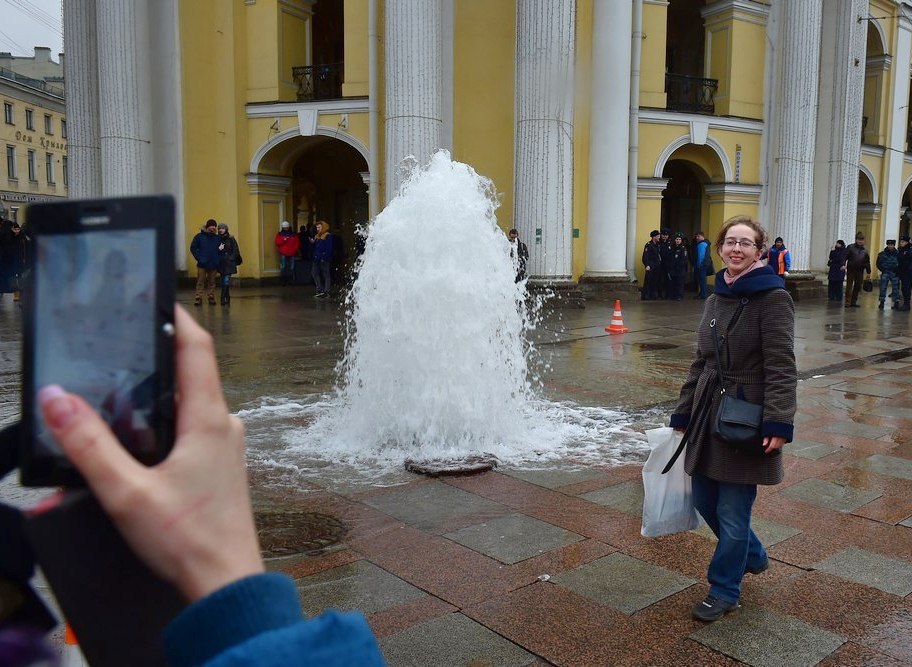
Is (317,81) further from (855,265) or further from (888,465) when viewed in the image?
(888,465)

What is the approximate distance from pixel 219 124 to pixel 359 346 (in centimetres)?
1702

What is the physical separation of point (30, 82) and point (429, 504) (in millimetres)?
63183

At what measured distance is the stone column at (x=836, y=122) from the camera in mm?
22766

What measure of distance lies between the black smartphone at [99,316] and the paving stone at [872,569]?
3.77 meters

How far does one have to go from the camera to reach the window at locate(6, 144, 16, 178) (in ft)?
169

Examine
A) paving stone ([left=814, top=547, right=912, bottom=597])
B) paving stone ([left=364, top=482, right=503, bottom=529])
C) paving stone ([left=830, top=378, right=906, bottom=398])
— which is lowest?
paving stone ([left=814, top=547, right=912, bottom=597])

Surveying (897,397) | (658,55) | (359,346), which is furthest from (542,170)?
(359,346)

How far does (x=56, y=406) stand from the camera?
788 millimetres

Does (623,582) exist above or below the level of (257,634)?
below

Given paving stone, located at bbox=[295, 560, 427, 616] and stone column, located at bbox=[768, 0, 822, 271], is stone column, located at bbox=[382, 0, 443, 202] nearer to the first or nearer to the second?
stone column, located at bbox=[768, 0, 822, 271]

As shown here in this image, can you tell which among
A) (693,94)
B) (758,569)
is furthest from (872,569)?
(693,94)

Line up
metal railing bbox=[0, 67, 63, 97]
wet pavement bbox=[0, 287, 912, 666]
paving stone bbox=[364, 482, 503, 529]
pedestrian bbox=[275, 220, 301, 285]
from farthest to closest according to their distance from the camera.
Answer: metal railing bbox=[0, 67, 63, 97] < pedestrian bbox=[275, 220, 301, 285] < paving stone bbox=[364, 482, 503, 529] < wet pavement bbox=[0, 287, 912, 666]

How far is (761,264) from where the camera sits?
3.59 metres

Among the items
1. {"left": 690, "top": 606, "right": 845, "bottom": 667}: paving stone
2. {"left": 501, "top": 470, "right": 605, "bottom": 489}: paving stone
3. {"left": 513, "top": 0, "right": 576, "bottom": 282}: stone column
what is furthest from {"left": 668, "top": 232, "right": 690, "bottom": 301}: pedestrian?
{"left": 690, "top": 606, "right": 845, "bottom": 667}: paving stone
